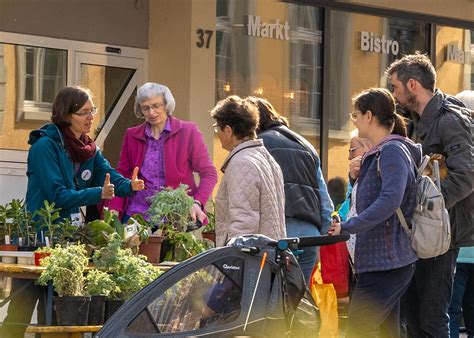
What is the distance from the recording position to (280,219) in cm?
664

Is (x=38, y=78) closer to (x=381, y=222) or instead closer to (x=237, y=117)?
(x=237, y=117)

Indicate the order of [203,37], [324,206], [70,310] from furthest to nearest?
[203,37]
[324,206]
[70,310]

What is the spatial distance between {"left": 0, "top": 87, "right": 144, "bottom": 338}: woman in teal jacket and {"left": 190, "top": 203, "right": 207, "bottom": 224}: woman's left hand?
40cm

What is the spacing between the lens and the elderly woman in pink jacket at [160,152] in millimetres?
7918

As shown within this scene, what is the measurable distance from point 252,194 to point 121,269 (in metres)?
0.87

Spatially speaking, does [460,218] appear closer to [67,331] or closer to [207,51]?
[67,331]

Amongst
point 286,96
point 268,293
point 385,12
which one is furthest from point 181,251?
point 385,12

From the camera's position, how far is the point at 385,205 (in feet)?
20.4

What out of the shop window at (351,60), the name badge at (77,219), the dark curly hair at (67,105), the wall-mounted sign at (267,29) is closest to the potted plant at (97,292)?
the name badge at (77,219)

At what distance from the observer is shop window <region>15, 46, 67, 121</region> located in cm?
970

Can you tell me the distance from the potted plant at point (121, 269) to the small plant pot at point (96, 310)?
10cm

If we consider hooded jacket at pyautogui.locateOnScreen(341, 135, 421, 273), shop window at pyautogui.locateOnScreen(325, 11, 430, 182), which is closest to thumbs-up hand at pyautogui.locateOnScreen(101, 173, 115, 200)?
hooded jacket at pyautogui.locateOnScreen(341, 135, 421, 273)

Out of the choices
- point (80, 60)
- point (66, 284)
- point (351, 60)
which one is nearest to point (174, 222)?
point (66, 284)

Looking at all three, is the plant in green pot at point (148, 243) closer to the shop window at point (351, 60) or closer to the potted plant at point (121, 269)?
the potted plant at point (121, 269)
